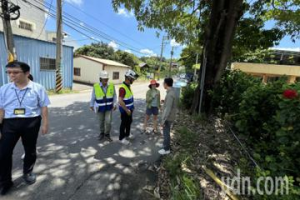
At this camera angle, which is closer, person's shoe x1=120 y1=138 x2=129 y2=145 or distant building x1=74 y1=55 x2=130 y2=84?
person's shoe x1=120 y1=138 x2=129 y2=145

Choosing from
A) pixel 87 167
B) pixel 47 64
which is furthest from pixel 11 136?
pixel 47 64

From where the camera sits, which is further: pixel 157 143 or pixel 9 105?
pixel 157 143

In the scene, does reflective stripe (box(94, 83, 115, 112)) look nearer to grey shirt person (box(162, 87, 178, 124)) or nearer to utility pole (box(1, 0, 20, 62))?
grey shirt person (box(162, 87, 178, 124))

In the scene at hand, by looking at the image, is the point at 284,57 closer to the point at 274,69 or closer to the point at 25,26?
the point at 274,69

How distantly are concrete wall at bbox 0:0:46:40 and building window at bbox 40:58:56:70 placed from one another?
8157mm

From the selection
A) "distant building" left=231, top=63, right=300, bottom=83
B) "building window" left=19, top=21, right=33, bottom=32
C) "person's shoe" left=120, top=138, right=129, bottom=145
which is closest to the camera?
"person's shoe" left=120, top=138, right=129, bottom=145

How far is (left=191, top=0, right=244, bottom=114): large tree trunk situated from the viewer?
18.1 ft

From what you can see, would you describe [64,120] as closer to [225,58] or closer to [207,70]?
[207,70]

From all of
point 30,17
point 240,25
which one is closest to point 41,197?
point 240,25

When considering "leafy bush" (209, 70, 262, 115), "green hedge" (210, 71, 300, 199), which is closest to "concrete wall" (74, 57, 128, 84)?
"leafy bush" (209, 70, 262, 115)

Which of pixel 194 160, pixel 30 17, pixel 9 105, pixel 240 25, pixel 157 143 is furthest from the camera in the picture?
pixel 30 17

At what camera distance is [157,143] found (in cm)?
460

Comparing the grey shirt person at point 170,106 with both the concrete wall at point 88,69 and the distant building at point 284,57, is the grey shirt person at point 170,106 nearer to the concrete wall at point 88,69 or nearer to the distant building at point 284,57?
the concrete wall at point 88,69

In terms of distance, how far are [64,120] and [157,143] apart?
138 inches
